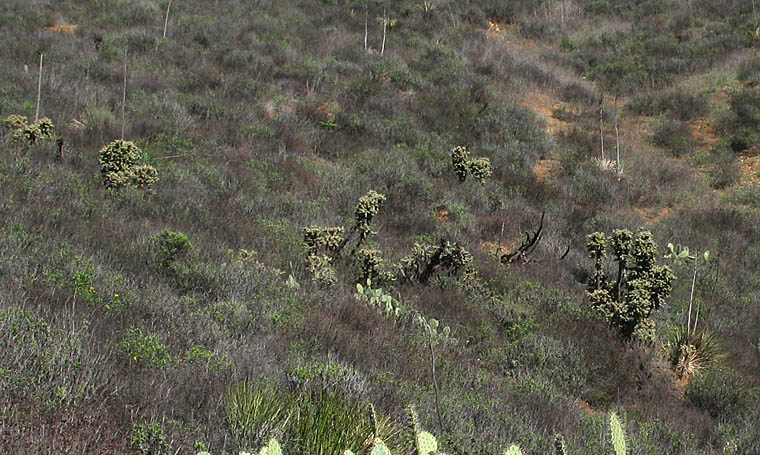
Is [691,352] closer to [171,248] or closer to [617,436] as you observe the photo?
[617,436]

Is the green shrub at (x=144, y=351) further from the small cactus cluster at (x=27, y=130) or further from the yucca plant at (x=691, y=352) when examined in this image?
the small cactus cluster at (x=27, y=130)

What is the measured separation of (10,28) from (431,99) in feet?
28.9

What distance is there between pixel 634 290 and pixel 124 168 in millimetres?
5559

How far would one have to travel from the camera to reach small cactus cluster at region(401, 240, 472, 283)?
246 inches

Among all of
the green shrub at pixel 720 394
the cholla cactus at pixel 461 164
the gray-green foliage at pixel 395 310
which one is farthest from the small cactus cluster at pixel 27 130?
the green shrub at pixel 720 394

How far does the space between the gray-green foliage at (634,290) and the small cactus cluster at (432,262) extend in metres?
1.38

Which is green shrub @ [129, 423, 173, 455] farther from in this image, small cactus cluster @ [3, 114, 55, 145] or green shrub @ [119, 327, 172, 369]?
small cactus cluster @ [3, 114, 55, 145]

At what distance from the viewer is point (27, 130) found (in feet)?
23.5

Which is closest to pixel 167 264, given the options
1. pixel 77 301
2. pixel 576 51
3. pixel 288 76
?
pixel 77 301

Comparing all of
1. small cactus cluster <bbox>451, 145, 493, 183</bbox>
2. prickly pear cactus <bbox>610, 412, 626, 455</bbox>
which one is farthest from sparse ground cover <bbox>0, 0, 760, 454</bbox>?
prickly pear cactus <bbox>610, 412, 626, 455</bbox>

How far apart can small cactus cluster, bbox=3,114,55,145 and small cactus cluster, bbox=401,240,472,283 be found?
15.5 ft

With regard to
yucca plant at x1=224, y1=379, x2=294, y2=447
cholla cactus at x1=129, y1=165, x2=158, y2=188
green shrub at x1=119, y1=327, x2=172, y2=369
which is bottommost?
cholla cactus at x1=129, y1=165, x2=158, y2=188

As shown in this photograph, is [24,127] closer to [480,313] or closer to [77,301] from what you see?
[77,301]

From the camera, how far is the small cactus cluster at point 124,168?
6.60 m
